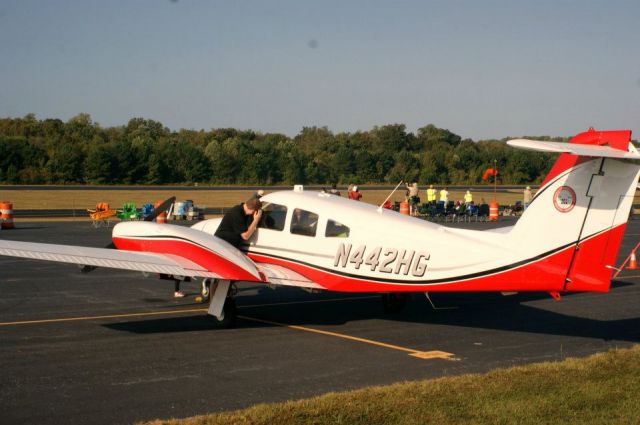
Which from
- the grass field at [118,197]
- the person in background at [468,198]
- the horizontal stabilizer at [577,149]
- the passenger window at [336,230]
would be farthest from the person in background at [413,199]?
the horizontal stabilizer at [577,149]

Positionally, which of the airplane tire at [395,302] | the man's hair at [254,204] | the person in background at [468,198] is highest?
the person in background at [468,198]

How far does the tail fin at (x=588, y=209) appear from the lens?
11.3 m

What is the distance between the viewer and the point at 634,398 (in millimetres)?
9383

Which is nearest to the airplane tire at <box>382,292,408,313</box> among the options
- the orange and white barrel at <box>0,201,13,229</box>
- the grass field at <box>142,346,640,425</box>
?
the grass field at <box>142,346,640,425</box>

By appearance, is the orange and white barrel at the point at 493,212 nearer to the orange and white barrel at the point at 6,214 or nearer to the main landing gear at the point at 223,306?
the orange and white barrel at the point at 6,214

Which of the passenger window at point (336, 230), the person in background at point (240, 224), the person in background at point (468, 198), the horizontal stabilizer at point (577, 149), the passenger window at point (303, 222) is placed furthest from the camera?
the person in background at point (468, 198)

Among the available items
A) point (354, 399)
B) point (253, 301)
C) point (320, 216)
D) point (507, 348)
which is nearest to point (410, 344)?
point (507, 348)

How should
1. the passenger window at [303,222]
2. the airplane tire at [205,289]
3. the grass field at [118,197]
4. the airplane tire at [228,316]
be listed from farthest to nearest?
the grass field at [118,197] < the airplane tire at [205,289] < the passenger window at [303,222] < the airplane tire at [228,316]

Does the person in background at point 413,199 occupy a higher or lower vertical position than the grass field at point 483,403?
higher

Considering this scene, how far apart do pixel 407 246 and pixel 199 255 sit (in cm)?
363

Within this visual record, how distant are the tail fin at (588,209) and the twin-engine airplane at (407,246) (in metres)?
0.02

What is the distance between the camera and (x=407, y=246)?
42.3 ft

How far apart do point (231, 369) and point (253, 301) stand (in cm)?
597

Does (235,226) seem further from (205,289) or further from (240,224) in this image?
(205,289)
